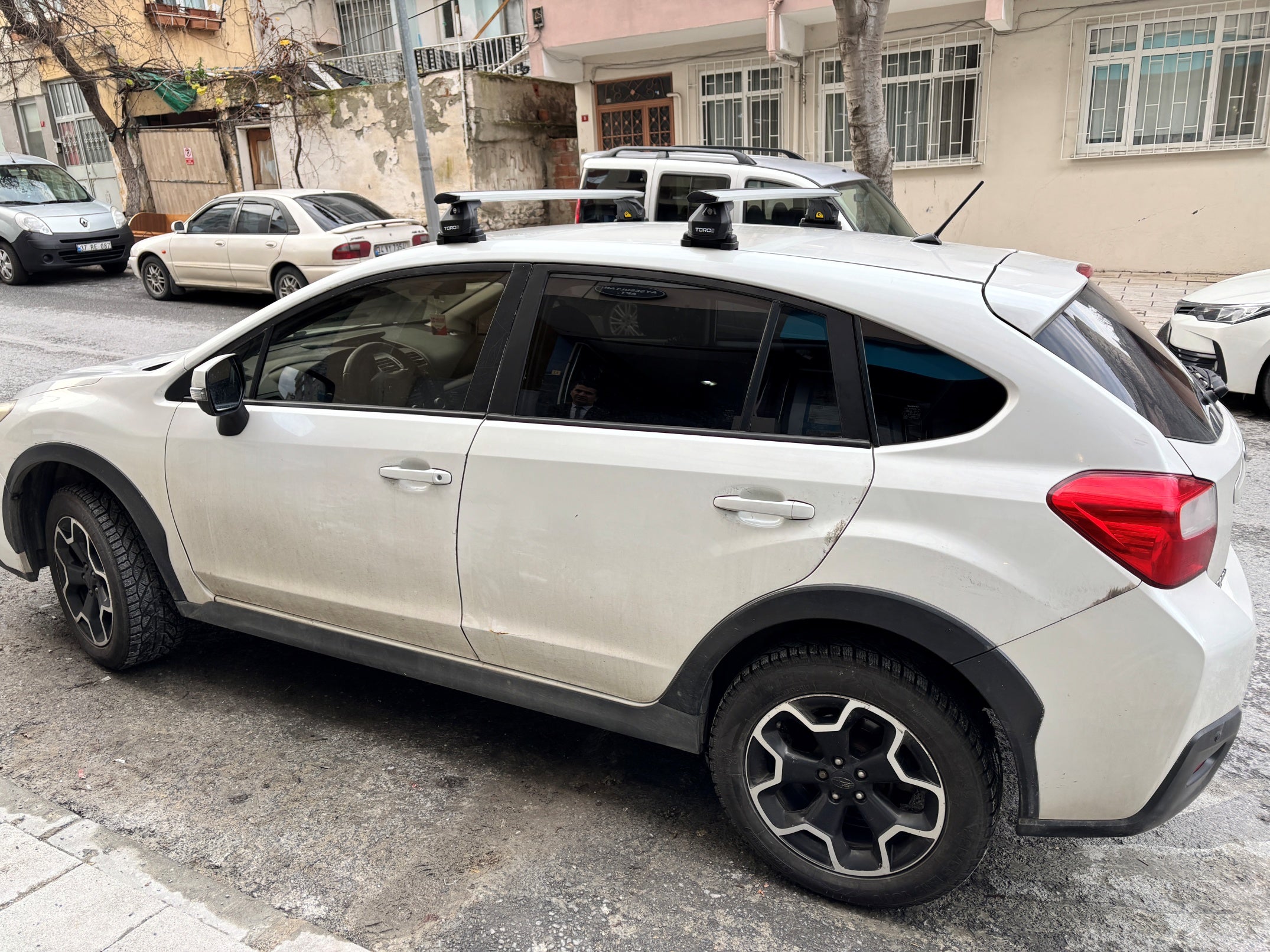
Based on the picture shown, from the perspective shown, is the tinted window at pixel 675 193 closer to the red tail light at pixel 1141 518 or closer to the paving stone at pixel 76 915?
the red tail light at pixel 1141 518

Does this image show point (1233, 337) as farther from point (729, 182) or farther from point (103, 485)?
point (103, 485)

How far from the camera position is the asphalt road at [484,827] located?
2.48 metres

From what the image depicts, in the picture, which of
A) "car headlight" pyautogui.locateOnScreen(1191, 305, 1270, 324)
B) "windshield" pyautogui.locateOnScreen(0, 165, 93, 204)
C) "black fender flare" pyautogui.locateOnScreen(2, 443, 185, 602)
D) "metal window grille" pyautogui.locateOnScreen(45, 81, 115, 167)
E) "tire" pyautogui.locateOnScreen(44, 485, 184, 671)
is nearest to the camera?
"black fender flare" pyautogui.locateOnScreen(2, 443, 185, 602)

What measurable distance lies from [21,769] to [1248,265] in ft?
45.8

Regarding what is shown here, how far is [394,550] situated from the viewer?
2.98 metres

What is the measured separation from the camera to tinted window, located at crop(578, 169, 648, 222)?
849cm

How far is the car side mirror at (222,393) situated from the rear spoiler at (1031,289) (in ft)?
7.72

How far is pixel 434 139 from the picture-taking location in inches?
681

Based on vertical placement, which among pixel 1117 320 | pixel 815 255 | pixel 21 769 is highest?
pixel 815 255

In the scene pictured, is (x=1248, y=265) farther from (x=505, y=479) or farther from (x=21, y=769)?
(x=21, y=769)

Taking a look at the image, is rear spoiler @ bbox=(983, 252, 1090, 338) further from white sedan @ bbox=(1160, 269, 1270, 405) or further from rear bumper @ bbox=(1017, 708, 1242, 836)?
white sedan @ bbox=(1160, 269, 1270, 405)


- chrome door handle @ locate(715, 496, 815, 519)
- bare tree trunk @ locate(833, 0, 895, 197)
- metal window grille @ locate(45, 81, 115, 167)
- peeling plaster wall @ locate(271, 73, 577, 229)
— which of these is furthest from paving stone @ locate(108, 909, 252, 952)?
metal window grille @ locate(45, 81, 115, 167)

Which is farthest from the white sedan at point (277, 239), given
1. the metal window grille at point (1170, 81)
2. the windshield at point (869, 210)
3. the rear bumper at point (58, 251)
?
the metal window grille at point (1170, 81)

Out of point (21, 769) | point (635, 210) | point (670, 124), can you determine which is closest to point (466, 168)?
point (670, 124)
